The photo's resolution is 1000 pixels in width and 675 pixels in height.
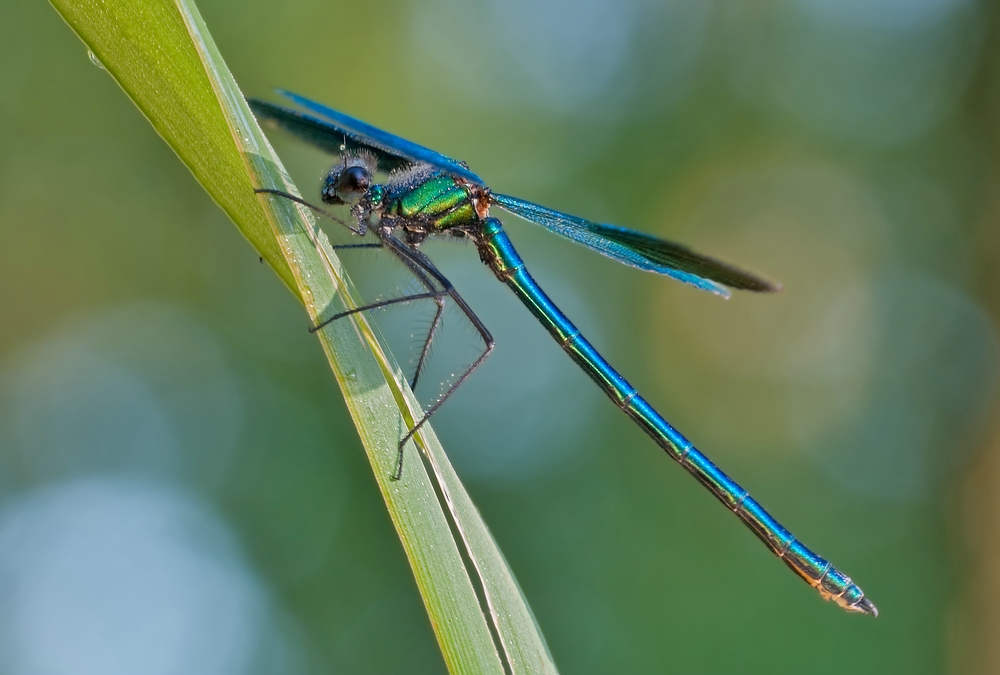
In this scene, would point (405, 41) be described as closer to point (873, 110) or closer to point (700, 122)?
point (700, 122)

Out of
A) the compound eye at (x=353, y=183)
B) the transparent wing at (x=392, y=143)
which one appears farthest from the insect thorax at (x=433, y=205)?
the transparent wing at (x=392, y=143)

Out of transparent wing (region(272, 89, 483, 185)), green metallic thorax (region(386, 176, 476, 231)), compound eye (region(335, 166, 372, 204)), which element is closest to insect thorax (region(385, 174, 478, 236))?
green metallic thorax (region(386, 176, 476, 231))

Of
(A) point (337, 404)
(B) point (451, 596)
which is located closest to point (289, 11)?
(A) point (337, 404)

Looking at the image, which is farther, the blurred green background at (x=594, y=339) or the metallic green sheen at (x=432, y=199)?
the blurred green background at (x=594, y=339)

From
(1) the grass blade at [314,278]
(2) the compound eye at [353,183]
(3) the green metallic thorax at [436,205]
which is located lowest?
(1) the grass blade at [314,278]

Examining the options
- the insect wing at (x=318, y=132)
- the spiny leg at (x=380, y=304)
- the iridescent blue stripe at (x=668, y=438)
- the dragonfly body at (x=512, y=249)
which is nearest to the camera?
the spiny leg at (x=380, y=304)

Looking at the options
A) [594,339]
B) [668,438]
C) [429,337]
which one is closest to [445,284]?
[429,337]

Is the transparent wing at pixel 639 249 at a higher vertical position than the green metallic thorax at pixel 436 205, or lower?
lower

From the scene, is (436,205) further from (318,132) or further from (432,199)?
(318,132)

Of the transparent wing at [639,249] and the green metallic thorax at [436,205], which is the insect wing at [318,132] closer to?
the green metallic thorax at [436,205]
